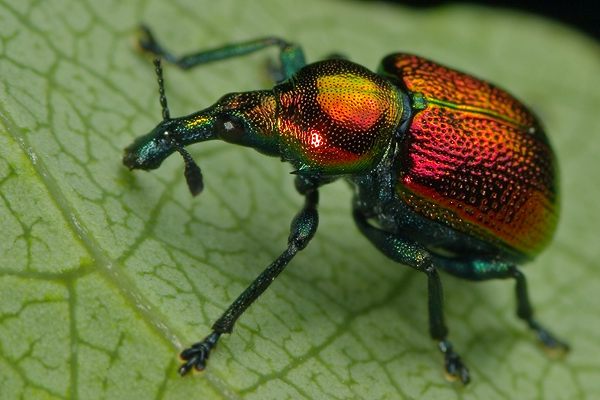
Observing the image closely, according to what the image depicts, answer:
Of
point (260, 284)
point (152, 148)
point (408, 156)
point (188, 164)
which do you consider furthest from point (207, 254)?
point (408, 156)

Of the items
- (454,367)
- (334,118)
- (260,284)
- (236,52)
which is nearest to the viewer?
(260,284)

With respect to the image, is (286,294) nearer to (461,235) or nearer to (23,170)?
(461,235)

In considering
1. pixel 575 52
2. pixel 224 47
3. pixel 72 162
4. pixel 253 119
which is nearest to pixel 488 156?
pixel 253 119

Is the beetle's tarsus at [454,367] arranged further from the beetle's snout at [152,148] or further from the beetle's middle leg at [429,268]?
the beetle's snout at [152,148]

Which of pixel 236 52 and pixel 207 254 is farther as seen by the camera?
pixel 236 52

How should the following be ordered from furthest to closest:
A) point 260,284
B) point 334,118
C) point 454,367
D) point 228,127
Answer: point 454,367 < point 334,118 < point 228,127 < point 260,284

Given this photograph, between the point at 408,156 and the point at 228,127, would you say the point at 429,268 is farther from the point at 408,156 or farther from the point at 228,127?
the point at 228,127
